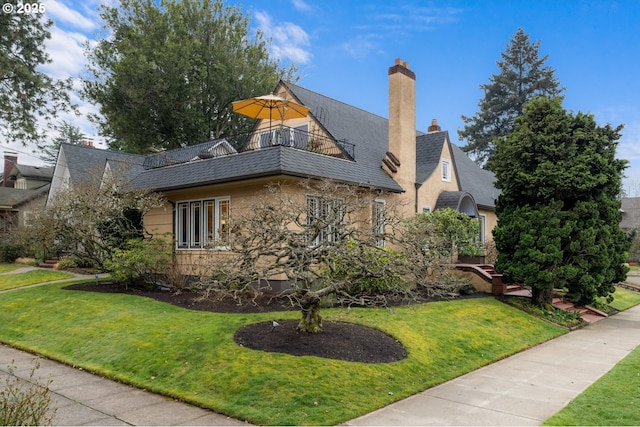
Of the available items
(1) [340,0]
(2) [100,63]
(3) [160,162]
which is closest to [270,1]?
(1) [340,0]

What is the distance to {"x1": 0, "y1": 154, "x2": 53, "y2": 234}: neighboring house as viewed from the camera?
3193 cm

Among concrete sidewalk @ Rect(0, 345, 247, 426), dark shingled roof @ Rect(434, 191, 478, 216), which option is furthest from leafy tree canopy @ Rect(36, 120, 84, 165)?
concrete sidewalk @ Rect(0, 345, 247, 426)

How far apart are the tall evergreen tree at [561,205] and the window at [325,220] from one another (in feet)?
25.5

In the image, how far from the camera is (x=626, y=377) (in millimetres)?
7742

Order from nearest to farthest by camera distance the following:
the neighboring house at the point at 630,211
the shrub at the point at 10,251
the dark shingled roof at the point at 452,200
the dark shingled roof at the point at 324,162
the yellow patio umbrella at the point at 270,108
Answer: the dark shingled roof at the point at 324,162 < the yellow patio umbrella at the point at 270,108 < the dark shingled roof at the point at 452,200 < the shrub at the point at 10,251 < the neighboring house at the point at 630,211

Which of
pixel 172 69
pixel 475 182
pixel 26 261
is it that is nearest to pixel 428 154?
pixel 475 182

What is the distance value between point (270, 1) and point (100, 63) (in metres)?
19.2

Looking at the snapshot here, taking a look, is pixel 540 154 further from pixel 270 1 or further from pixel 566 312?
pixel 270 1

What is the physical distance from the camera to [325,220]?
7965 mm

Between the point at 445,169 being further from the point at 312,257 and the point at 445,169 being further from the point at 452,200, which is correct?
the point at 312,257

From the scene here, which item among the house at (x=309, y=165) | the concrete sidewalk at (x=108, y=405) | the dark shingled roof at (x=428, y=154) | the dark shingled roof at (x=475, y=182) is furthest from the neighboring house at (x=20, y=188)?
the dark shingled roof at (x=475, y=182)

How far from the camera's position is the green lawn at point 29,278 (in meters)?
16.5

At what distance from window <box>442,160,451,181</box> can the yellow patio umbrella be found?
7827 millimetres

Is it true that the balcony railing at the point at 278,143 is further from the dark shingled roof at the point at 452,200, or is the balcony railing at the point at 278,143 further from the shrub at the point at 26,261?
the shrub at the point at 26,261
